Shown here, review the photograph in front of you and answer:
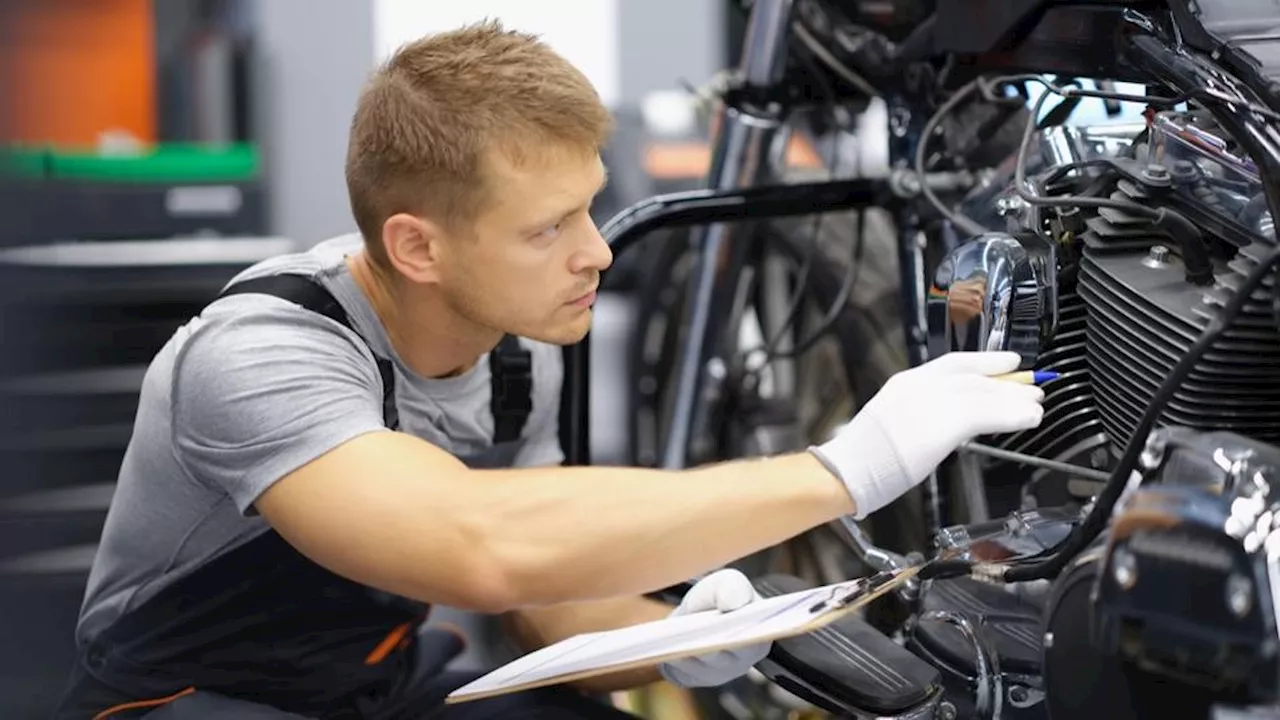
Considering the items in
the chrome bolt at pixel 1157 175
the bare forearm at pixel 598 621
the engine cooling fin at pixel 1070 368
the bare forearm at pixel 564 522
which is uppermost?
the chrome bolt at pixel 1157 175

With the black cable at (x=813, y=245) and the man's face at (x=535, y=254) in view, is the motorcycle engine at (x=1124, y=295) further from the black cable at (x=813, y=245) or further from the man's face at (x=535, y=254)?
the black cable at (x=813, y=245)

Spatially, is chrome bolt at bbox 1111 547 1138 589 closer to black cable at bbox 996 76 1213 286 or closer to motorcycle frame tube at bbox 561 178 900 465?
black cable at bbox 996 76 1213 286

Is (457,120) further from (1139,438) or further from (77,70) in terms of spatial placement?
(77,70)

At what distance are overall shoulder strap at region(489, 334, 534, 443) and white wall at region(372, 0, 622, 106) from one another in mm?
2828

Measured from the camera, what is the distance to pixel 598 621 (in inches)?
60.5

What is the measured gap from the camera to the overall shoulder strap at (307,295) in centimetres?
130

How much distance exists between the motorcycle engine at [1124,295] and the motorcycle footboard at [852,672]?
8.7 inches

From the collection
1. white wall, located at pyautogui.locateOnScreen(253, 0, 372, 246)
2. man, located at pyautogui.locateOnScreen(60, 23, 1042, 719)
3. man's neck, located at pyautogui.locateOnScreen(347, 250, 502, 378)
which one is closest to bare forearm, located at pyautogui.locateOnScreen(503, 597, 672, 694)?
man, located at pyautogui.locateOnScreen(60, 23, 1042, 719)

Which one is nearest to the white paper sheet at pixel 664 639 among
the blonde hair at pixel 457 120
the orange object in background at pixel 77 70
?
the blonde hair at pixel 457 120

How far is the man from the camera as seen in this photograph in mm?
1073

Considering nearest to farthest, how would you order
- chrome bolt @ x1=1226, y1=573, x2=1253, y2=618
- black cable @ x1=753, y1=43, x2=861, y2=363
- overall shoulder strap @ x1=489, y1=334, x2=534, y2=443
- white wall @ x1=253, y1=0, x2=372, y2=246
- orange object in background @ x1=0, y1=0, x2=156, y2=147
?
chrome bolt @ x1=1226, y1=573, x2=1253, y2=618
overall shoulder strap @ x1=489, y1=334, x2=534, y2=443
black cable @ x1=753, y1=43, x2=861, y2=363
orange object in background @ x1=0, y1=0, x2=156, y2=147
white wall @ x1=253, y1=0, x2=372, y2=246

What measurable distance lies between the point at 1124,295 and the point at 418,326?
0.57 metres

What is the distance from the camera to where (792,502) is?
107 cm

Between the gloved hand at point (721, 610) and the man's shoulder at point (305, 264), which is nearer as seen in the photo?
the gloved hand at point (721, 610)
